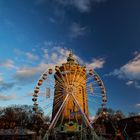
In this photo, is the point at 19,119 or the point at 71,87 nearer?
the point at 71,87

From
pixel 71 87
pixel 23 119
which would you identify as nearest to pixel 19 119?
pixel 23 119

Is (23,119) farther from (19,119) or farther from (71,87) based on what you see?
(71,87)

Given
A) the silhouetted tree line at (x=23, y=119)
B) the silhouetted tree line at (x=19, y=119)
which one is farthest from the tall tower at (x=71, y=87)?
the silhouetted tree line at (x=19, y=119)

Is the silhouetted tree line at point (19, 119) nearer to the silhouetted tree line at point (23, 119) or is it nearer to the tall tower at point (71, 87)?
the silhouetted tree line at point (23, 119)

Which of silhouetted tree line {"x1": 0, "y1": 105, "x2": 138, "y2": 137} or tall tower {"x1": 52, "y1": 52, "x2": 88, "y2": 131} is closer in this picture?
tall tower {"x1": 52, "y1": 52, "x2": 88, "y2": 131}

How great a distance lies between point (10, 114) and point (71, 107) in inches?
1303

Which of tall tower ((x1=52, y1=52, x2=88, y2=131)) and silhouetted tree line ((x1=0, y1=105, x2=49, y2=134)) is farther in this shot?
silhouetted tree line ((x1=0, y1=105, x2=49, y2=134))

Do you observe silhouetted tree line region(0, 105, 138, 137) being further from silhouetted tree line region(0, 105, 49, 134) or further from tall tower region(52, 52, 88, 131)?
tall tower region(52, 52, 88, 131)

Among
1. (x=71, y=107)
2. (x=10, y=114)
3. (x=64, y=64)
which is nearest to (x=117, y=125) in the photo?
(x=71, y=107)

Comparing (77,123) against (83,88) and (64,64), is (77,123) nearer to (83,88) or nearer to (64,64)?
(83,88)

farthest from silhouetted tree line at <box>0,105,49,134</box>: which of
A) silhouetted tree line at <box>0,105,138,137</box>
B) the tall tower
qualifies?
the tall tower

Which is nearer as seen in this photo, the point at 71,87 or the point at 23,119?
the point at 71,87

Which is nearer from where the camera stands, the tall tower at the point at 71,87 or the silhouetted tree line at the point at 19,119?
the tall tower at the point at 71,87

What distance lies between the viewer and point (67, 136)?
175 feet
